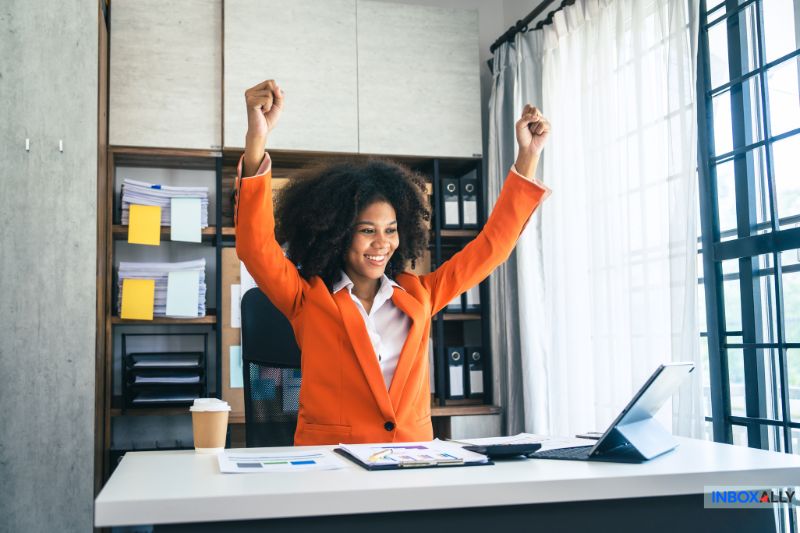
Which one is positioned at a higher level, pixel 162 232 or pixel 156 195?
pixel 156 195

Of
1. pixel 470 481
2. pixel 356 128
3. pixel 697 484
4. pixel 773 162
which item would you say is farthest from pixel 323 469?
pixel 356 128

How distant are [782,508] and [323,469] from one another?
1606mm

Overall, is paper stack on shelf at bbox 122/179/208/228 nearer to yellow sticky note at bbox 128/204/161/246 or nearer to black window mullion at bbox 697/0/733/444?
yellow sticky note at bbox 128/204/161/246

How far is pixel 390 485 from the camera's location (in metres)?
1.03

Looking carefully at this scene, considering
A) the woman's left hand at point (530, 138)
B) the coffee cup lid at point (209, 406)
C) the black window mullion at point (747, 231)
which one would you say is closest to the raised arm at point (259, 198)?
the coffee cup lid at point (209, 406)

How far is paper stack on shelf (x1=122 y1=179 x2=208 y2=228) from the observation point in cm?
324

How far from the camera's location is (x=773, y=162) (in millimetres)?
2320

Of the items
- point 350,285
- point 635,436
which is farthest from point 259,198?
point 635,436

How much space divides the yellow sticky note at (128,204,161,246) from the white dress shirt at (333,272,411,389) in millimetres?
1500

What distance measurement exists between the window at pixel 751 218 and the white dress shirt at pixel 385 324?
109 cm

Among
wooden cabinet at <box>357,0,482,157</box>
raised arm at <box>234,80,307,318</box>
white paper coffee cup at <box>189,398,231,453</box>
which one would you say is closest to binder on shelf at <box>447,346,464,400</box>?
wooden cabinet at <box>357,0,482,157</box>

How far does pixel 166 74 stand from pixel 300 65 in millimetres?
552

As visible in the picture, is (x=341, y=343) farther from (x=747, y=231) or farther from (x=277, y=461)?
(x=747, y=231)

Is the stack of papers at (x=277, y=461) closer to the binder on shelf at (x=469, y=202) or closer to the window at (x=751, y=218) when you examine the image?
the window at (x=751, y=218)
